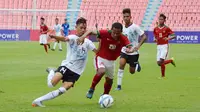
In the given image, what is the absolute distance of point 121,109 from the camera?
10.9 meters

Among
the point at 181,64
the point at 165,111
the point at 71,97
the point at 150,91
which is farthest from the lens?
the point at 181,64

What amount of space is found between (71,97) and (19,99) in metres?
1.38

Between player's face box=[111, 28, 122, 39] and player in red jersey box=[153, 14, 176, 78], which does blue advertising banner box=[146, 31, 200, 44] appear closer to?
player in red jersey box=[153, 14, 176, 78]

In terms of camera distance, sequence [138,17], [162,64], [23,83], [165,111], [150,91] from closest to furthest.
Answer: [165,111], [150,91], [23,83], [162,64], [138,17]

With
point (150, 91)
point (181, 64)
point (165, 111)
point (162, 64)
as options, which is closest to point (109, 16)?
point (181, 64)

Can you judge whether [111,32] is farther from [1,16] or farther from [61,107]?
[1,16]

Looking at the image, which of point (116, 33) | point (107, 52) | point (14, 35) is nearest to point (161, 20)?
point (107, 52)

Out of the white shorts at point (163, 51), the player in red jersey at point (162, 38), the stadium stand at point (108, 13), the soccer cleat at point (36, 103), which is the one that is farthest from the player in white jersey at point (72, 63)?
the stadium stand at point (108, 13)

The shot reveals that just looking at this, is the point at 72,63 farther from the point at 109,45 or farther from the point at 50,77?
the point at 109,45

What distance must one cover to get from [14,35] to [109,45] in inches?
1456

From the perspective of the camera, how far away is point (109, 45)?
11977mm

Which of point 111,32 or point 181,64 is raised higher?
point 111,32

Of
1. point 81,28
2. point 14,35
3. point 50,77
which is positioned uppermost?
point 81,28

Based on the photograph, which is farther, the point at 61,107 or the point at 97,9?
the point at 97,9
